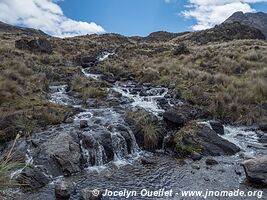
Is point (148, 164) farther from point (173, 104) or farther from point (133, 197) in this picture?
point (173, 104)

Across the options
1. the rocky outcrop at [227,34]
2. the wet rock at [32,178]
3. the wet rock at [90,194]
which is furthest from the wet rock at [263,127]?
the rocky outcrop at [227,34]

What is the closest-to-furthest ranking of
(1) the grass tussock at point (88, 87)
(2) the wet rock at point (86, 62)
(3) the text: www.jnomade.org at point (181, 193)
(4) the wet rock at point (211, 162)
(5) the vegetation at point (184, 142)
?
(3) the text: www.jnomade.org at point (181, 193), (4) the wet rock at point (211, 162), (5) the vegetation at point (184, 142), (1) the grass tussock at point (88, 87), (2) the wet rock at point (86, 62)

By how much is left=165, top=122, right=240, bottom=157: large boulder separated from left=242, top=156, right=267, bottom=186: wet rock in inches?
109

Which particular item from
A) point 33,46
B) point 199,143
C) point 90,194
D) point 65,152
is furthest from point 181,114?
point 33,46

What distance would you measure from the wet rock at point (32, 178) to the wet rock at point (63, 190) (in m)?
0.74

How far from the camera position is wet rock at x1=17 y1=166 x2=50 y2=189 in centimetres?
1029

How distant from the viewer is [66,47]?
45094 millimetres

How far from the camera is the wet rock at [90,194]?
942cm

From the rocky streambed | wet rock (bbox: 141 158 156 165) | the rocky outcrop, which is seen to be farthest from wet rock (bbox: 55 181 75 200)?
the rocky outcrop

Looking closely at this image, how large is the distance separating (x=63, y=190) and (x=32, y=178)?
1.51m

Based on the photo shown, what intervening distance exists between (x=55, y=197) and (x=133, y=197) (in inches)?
92.4

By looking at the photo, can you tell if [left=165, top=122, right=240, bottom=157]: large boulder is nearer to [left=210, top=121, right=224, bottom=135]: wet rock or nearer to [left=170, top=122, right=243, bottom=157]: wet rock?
[left=170, top=122, right=243, bottom=157]: wet rock

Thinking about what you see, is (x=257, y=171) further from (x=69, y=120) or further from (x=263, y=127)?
(x=69, y=120)

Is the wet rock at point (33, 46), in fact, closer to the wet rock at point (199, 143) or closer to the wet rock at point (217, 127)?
the wet rock at point (217, 127)
